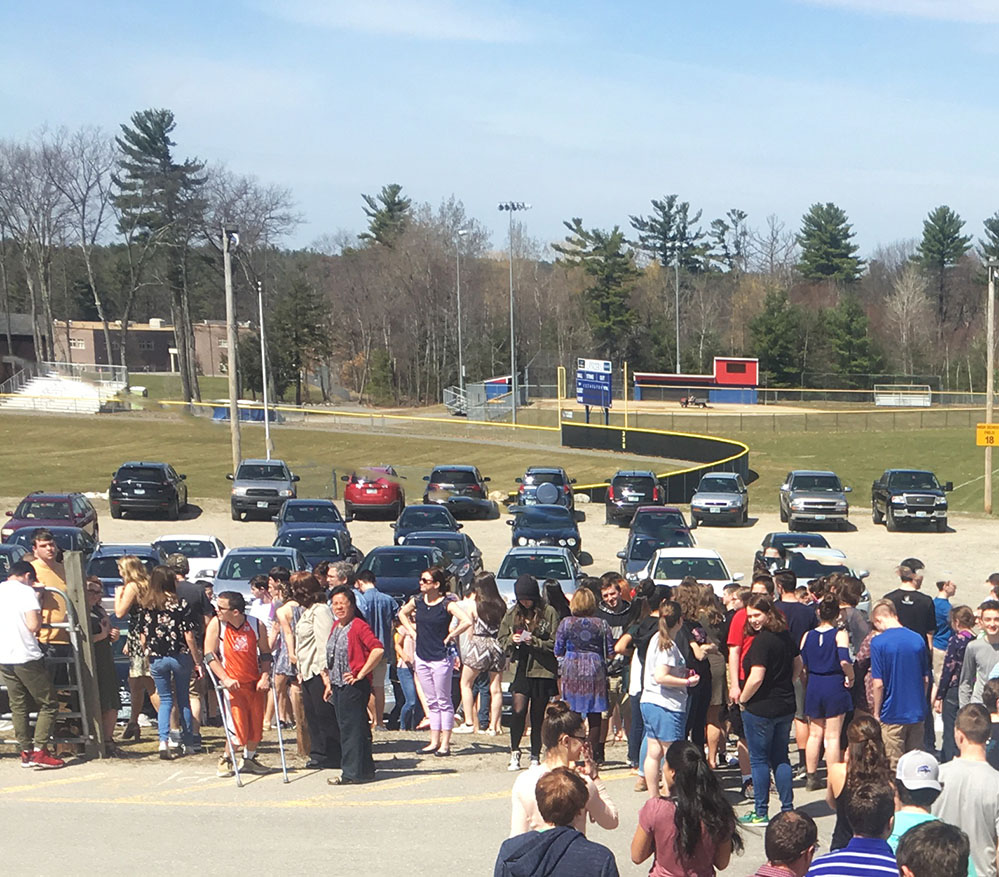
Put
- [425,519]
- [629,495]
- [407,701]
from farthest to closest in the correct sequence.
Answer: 1. [629,495]
2. [425,519]
3. [407,701]

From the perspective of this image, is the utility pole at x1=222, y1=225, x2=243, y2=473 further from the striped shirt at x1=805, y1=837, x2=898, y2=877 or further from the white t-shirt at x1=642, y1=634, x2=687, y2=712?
the striped shirt at x1=805, y1=837, x2=898, y2=877

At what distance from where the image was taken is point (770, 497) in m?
44.4

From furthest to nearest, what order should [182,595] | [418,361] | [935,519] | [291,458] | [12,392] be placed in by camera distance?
[418,361]
[12,392]
[291,458]
[935,519]
[182,595]

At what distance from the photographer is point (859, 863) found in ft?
17.5

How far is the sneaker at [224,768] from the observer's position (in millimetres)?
10117

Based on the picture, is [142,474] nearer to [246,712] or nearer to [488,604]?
[488,604]

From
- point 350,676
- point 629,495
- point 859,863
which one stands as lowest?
point 629,495

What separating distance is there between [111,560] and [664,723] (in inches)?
521

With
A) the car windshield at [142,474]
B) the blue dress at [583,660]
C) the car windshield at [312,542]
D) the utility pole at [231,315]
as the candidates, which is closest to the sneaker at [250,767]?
the blue dress at [583,660]

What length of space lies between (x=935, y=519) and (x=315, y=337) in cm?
6341

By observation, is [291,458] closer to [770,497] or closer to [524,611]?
[770,497]

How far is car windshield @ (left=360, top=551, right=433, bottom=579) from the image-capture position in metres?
20.3

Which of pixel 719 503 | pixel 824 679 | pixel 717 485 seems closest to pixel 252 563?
pixel 824 679

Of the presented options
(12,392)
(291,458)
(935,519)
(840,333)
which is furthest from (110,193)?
(935,519)
